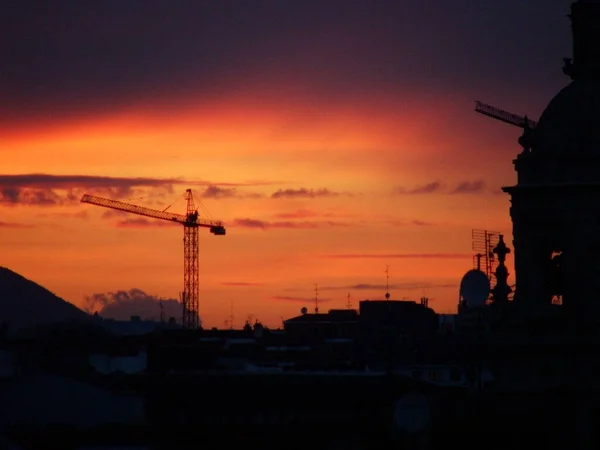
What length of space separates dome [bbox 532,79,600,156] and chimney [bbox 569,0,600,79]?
13.9 inches

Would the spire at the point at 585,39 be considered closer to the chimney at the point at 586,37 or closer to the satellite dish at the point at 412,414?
the chimney at the point at 586,37

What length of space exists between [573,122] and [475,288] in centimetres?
766

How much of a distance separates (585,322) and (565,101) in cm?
744

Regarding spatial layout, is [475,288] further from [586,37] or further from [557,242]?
[586,37]

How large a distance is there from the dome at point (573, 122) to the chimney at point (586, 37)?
1.16 ft

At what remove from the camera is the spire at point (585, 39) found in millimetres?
66625

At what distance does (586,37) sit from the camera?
67.1 metres

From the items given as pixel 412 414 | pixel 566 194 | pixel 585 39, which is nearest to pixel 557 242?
pixel 566 194

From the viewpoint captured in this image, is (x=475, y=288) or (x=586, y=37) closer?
(x=586, y=37)

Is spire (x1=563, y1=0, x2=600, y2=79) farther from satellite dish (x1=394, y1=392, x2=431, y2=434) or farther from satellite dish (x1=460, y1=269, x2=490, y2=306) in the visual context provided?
satellite dish (x1=394, y1=392, x2=431, y2=434)

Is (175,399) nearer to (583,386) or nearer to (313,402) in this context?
(313,402)

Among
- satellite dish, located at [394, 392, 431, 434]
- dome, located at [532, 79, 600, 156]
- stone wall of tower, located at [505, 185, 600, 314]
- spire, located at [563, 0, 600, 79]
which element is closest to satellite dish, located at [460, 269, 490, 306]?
stone wall of tower, located at [505, 185, 600, 314]

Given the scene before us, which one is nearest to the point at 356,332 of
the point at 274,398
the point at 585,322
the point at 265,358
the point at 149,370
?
the point at 265,358

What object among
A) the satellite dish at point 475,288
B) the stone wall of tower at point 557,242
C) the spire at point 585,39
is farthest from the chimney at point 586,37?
the satellite dish at point 475,288
